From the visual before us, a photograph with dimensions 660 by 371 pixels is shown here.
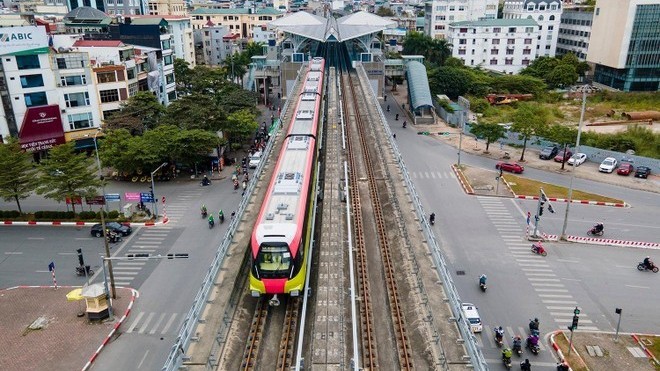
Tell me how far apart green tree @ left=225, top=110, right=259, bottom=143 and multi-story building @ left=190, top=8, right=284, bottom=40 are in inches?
3672

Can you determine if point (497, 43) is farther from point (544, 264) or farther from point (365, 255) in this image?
point (365, 255)

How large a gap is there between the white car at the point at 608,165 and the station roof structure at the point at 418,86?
93.8 feet

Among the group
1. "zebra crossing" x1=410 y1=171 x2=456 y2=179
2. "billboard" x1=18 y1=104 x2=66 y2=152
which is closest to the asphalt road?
"zebra crossing" x1=410 y1=171 x2=456 y2=179

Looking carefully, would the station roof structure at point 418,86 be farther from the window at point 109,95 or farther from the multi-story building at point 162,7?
the multi-story building at point 162,7

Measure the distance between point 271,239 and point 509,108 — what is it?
3033 inches

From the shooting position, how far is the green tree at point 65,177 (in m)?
44.5

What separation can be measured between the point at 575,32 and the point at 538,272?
9939cm

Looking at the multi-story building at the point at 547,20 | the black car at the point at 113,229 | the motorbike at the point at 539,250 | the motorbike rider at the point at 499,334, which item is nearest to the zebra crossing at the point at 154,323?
the black car at the point at 113,229

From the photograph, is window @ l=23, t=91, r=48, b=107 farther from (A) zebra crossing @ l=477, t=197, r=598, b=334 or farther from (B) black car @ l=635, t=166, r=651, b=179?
(B) black car @ l=635, t=166, r=651, b=179

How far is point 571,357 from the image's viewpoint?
2895 centimetres

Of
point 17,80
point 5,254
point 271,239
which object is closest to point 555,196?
point 271,239

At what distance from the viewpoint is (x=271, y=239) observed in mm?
25406

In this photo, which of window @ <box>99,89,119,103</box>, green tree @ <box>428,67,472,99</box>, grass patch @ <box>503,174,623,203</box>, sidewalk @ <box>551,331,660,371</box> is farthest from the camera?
green tree @ <box>428,67,472,99</box>

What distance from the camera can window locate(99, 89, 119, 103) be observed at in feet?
217
